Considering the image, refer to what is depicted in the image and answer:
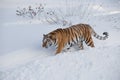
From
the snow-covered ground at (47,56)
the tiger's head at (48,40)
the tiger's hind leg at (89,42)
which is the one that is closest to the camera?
the snow-covered ground at (47,56)

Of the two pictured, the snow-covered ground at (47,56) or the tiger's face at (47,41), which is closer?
the snow-covered ground at (47,56)

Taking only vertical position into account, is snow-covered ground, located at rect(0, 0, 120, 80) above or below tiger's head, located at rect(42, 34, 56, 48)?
below

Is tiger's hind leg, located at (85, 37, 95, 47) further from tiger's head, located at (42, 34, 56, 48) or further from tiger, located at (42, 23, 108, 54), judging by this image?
tiger's head, located at (42, 34, 56, 48)

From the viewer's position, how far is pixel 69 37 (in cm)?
551

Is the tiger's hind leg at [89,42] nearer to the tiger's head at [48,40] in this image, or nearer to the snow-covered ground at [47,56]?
the snow-covered ground at [47,56]

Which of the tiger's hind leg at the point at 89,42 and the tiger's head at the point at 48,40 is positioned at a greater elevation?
the tiger's head at the point at 48,40

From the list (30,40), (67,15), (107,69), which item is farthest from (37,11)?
(107,69)

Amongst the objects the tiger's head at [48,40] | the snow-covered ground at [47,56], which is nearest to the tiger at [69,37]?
the tiger's head at [48,40]

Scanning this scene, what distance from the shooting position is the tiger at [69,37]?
203 inches

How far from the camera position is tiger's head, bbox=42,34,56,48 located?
5109 mm

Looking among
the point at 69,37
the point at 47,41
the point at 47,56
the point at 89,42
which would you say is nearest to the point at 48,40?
the point at 47,41

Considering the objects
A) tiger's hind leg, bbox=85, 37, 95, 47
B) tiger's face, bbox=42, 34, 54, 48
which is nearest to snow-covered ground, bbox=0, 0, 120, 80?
tiger's hind leg, bbox=85, 37, 95, 47

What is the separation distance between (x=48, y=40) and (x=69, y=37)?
0.58 meters

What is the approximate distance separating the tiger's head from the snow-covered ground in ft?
0.78
